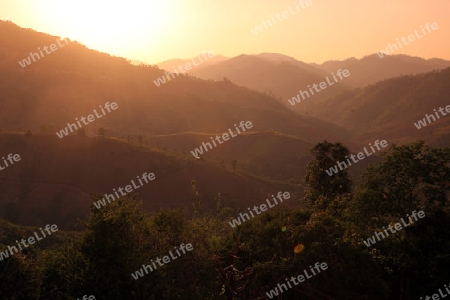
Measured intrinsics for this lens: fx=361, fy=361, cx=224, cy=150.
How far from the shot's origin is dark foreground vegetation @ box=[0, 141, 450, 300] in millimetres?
14719

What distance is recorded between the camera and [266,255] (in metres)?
16.2

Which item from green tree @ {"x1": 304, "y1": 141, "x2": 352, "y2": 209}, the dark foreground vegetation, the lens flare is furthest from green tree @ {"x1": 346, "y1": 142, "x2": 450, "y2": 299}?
green tree @ {"x1": 304, "y1": 141, "x2": 352, "y2": 209}

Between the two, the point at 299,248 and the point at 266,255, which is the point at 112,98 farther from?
the point at 299,248

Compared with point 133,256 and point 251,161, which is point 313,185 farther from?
point 251,161

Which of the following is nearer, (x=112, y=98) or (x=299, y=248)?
(x=299, y=248)

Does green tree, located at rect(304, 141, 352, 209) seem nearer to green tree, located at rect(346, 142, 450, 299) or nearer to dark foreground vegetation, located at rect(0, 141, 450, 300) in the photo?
green tree, located at rect(346, 142, 450, 299)

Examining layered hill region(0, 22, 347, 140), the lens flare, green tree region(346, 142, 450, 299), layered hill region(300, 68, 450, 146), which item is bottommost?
layered hill region(300, 68, 450, 146)

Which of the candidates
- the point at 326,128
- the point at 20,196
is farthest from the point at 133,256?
the point at 326,128

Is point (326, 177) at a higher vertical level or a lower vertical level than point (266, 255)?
lower

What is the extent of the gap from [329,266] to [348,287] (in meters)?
1.38

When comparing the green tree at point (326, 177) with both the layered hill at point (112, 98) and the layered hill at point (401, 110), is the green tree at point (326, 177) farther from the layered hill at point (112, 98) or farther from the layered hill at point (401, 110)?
the layered hill at point (401, 110)

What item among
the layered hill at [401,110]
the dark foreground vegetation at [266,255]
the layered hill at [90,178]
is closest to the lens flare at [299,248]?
the dark foreground vegetation at [266,255]

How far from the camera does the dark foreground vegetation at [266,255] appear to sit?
14.7 metres

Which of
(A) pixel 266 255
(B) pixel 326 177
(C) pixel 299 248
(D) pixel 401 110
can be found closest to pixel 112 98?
(B) pixel 326 177
